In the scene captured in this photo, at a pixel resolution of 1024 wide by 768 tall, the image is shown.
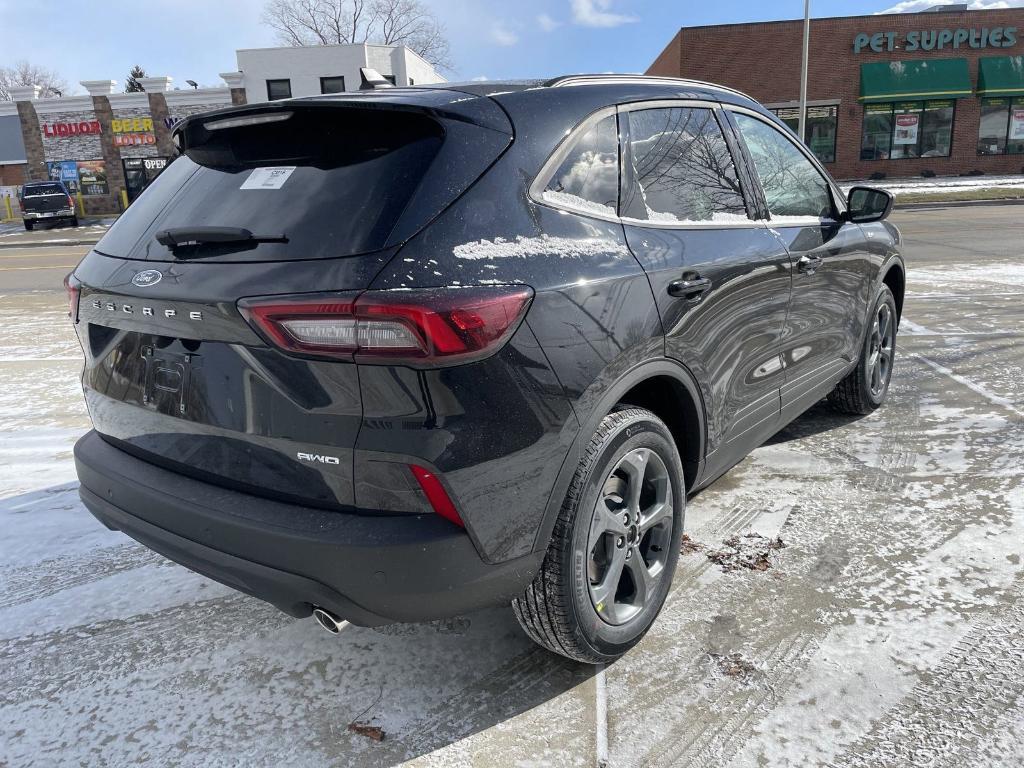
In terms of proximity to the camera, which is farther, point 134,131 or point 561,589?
point 134,131

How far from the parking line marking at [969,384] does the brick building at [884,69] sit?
27.4 m

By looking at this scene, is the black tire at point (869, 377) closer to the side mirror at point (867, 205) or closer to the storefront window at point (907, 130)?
the side mirror at point (867, 205)

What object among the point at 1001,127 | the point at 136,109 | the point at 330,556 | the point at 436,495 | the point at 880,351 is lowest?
the point at 880,351

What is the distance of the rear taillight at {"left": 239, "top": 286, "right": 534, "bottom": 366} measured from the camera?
1800mm

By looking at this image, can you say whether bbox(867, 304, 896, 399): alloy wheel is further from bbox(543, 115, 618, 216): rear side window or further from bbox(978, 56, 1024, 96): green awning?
bbox(978, 56, 1024, 96): green awning

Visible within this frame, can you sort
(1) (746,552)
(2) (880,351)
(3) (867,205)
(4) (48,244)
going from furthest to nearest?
(4) (48,244)
(2) (880,351)
(3) (867,205)
(1) (746,552)

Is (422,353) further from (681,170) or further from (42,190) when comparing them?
(42,190)

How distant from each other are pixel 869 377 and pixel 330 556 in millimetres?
3822

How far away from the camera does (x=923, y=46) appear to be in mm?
31047

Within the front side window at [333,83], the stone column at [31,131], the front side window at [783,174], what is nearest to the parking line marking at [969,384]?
the front side window at [783,174]

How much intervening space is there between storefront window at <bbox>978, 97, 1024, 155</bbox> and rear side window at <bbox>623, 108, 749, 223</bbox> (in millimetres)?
35502

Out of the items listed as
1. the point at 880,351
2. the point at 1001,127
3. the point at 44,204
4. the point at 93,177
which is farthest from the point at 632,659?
the point at 93,177

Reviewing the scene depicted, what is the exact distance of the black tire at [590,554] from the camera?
217cm

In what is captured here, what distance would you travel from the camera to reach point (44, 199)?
1135 inches
